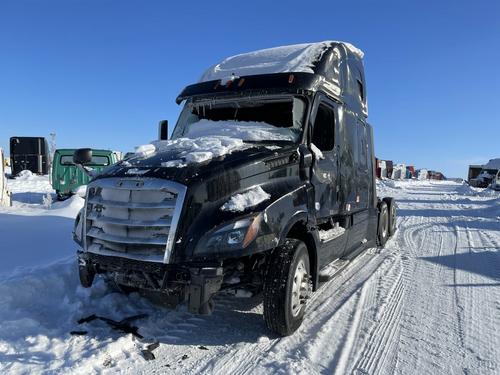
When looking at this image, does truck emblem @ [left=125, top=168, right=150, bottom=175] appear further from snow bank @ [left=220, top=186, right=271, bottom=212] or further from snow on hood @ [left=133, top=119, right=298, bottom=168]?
snow bank @ [left=220, top=186, right=271, bottom=212]

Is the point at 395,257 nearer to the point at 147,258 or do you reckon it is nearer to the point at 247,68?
the point at 247,68

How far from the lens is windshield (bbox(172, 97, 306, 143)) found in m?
4.90

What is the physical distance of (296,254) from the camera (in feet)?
13.6


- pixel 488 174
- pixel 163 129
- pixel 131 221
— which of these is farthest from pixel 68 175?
pixel 488 174

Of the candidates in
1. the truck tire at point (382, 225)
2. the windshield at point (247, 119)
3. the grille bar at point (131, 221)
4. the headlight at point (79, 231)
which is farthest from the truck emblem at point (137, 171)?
the truck tire at point (382, 225)

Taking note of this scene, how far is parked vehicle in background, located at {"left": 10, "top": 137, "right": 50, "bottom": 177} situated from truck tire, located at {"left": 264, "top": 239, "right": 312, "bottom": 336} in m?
27.4

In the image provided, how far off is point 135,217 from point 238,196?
0.97 m

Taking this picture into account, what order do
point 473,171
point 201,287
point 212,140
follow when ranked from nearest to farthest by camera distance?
point 201,287, point 212,140, point 473,171

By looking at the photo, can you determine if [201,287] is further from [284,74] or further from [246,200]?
[284,74]

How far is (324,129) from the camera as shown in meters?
5.36

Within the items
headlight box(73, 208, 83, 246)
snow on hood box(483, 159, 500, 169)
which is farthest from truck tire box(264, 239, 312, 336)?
snow on hood box(483, 159, 500, 169)

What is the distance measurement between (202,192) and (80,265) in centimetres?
161

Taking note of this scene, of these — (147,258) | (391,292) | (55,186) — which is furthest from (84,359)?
(55,186)

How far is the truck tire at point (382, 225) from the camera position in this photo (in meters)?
8.96
